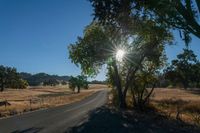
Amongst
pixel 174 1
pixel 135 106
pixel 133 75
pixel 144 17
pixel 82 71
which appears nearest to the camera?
pixel 174 1

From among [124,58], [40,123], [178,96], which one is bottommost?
[40,123]

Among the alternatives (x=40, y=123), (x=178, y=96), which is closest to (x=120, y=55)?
(x=40, y=123)

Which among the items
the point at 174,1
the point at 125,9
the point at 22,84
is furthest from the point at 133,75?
the point at 22,84

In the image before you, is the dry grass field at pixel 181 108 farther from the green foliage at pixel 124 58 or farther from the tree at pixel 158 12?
the tree at pixel 158 12

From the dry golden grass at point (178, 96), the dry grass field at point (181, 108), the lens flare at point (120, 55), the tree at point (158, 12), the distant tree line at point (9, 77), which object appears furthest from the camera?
the distant tree line at point (9, 77)

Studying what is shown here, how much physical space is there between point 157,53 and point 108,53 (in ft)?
17.6

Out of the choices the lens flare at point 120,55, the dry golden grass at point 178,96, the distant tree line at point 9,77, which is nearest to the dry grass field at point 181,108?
the dry golden grass at point 178,96

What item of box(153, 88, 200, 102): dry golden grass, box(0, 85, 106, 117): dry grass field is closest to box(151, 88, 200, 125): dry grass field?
box(153, 88, 200, 102): dry golden grass

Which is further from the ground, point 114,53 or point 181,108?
point 114,53

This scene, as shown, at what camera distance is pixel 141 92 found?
41812 mm

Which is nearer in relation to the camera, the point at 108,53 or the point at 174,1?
the point at 174,1

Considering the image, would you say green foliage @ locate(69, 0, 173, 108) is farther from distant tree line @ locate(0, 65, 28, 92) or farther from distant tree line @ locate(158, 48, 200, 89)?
distant tree line @ locate(0, 65, 28, 92)

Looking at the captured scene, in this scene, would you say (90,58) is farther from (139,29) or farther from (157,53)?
(139,29)

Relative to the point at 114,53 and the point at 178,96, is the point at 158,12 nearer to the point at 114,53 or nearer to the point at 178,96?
the point at 114,53
